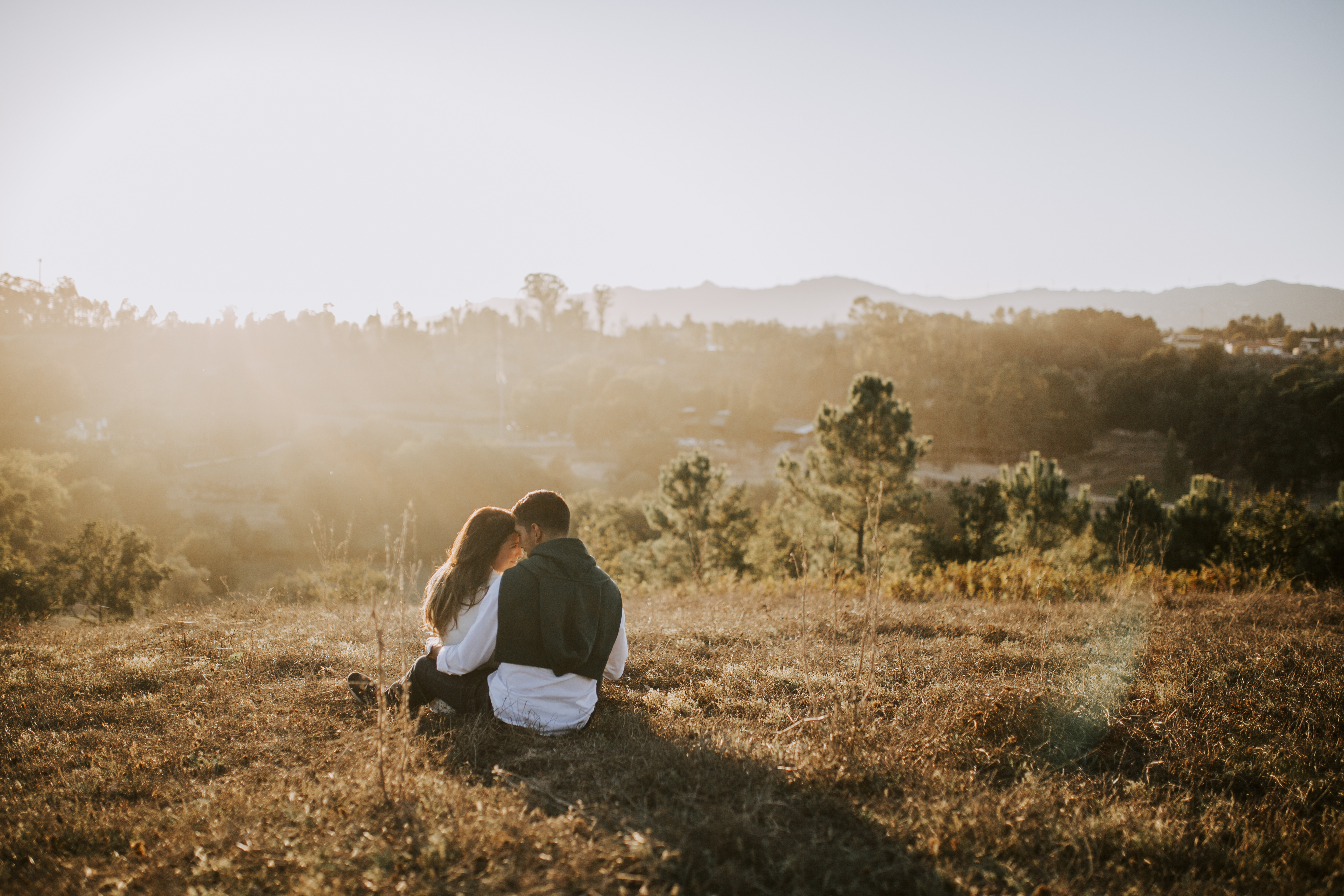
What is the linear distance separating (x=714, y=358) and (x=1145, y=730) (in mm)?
91949

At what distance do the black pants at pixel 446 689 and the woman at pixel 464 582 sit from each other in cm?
3

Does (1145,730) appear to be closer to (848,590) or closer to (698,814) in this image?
(698,814)

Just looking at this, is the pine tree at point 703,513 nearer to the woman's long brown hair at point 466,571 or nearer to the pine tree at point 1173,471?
the woman's long brown hair at point 466,571

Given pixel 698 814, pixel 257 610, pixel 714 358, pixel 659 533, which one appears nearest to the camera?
pixel 698 814

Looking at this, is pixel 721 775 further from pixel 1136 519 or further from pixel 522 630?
pixel 1136 519

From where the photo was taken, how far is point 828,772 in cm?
305

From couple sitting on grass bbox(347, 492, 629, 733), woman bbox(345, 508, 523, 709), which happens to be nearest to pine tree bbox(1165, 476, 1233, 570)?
couple sitting on grass bbox(347, 492, 629, 733)

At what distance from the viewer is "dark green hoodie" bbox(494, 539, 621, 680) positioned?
11.6 feet

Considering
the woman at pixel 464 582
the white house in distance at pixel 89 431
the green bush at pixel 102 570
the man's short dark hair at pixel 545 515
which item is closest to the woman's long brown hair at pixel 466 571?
the woman at pixel 464 582

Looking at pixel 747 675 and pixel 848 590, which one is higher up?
pixel 747 675

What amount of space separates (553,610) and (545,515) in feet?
1.88

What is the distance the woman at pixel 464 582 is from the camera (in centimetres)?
400

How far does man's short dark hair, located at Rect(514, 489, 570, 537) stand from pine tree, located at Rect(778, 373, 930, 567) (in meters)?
15.1

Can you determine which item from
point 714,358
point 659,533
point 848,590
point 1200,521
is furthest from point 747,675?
point 714,358
